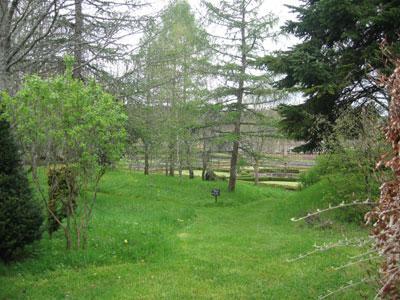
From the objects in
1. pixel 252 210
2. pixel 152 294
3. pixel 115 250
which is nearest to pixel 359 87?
pixel 252 210

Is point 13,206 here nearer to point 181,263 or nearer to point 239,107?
point 181,263

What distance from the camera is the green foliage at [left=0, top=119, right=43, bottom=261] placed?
19.2 feet

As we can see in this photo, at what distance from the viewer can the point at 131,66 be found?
A: 10617 mm

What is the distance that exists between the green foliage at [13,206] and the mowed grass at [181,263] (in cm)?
41

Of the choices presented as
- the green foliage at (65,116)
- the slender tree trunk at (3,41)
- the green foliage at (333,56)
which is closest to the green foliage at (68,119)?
the green foliage at (65,116)

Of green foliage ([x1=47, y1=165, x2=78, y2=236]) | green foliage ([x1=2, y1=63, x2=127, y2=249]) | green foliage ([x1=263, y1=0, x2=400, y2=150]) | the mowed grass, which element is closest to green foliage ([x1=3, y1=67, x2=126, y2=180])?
green foliage ([x1=2, y1=63, x2=127, y2=249])

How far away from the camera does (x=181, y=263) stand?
6.31 m

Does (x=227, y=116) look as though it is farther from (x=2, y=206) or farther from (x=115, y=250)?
(x=2, y=206)

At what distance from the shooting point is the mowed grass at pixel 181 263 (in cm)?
514

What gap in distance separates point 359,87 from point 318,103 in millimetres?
1417

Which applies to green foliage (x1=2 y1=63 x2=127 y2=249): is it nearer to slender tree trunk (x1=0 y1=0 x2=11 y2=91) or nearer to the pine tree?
slender tree trunk (x1=0 y1=0 x2=11 y2=91)

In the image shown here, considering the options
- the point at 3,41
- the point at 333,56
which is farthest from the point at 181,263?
the point at 333,56

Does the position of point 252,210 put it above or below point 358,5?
below

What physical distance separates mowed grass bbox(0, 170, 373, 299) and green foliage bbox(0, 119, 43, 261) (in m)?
0.41
